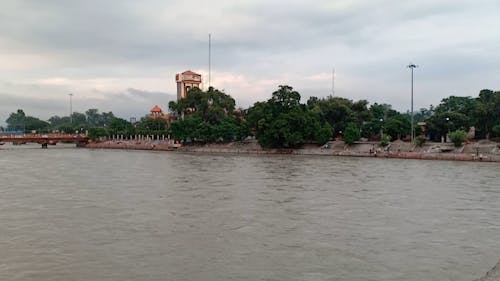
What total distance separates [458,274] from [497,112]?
4492 centimetres

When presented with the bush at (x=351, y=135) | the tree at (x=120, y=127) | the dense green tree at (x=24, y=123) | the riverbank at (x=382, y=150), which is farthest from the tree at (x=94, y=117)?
the bush at (x=351, y=135)

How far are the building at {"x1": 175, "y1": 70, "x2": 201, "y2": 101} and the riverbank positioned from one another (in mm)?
23079

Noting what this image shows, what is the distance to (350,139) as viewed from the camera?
53.6 m

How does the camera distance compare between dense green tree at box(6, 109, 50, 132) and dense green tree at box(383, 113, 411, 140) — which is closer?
dense green tree at box(383, 113, 411, 140)

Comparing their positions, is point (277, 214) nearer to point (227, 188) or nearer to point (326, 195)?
point (326, 195)

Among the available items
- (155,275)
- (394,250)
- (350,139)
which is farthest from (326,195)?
(350,139)

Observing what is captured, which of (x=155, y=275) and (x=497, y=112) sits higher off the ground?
(x=497, y=112)

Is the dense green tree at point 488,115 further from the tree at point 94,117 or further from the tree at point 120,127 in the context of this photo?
the tree at point 94,117

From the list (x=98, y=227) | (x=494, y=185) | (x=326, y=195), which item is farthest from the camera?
(x=494, y=185)

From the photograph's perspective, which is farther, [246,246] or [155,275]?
[246,246]

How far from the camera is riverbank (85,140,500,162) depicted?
43.9 meters

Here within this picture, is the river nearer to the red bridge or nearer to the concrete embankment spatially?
the concrete embankment

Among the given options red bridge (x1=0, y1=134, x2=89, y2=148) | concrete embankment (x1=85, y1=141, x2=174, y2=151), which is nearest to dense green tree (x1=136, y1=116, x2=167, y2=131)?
concrete embankment (x1=85, y1=141, x2=174, y2=151)

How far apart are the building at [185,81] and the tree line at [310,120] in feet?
38.9
